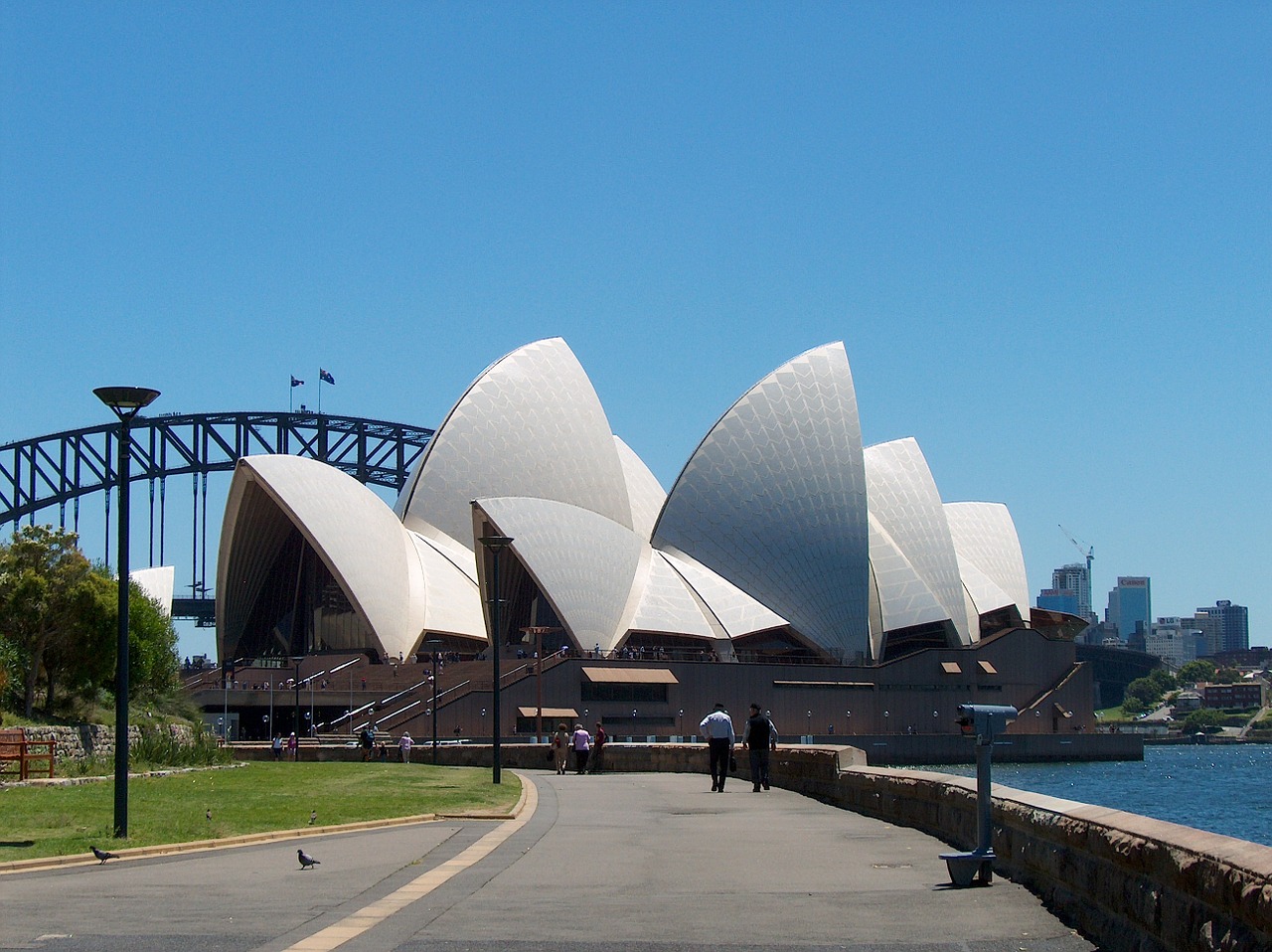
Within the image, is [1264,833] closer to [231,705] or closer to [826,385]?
[826,385]

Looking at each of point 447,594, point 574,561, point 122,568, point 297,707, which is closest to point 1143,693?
point 574,561

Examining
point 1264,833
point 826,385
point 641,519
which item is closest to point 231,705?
point 641,519

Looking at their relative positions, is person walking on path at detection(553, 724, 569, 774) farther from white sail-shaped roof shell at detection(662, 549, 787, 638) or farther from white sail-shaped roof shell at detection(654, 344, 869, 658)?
white sail-shaped roof shell at detection(654, 344, 869, 658)

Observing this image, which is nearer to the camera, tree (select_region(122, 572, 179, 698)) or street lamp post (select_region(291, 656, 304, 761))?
tree (select_region(122, 572, 179, 698))

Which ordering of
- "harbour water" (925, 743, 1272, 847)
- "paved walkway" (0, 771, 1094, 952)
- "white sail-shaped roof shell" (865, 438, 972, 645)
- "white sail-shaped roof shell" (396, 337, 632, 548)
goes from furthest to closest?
"white sail-shaped roof shell" (865, 438, 972, 645) → "white sail-shaped roof shell" (396, 337, 632, 548) → "harbour water" (925, 743, 1272, 847) → "paved walkway" (0, 771, 1094, 952)

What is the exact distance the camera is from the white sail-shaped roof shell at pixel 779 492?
7344 cm

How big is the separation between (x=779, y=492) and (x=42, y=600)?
4386 cm

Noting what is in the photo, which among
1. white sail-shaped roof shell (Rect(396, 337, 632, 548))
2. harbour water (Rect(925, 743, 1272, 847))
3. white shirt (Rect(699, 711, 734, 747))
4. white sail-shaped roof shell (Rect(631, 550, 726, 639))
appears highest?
white sail-shaped roof shell (Rect(396, 337, 632, 548))

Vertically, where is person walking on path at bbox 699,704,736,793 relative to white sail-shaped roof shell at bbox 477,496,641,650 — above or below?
below

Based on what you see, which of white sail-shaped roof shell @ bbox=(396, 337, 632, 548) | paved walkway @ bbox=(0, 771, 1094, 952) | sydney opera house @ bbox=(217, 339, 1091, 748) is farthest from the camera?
white sail-shaped roof shell @ bbox=(396, 337, 632, 548)

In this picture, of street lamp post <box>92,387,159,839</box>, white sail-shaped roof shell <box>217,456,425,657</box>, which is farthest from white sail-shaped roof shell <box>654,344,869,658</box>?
street lamp post <box>92,387,159,839</box>

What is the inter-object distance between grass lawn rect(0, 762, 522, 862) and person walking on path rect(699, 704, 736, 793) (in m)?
3.14

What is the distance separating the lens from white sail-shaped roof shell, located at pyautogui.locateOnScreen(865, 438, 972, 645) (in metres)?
80.2

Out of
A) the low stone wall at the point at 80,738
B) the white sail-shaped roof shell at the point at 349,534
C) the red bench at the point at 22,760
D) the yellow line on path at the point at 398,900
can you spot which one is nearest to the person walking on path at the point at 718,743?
the yellow line on path at the point at 398,900
